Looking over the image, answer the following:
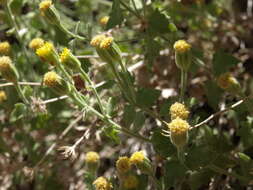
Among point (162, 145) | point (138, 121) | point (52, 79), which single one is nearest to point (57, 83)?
point (52, 79)

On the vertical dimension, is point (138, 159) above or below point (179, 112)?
below

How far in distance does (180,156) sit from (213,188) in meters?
0.44

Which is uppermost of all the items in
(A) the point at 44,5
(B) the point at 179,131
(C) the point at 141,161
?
(A) the point at 44,5

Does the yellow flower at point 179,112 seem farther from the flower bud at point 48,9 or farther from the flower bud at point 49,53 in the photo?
the flower bud at point 48,9

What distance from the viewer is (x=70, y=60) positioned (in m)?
1.54

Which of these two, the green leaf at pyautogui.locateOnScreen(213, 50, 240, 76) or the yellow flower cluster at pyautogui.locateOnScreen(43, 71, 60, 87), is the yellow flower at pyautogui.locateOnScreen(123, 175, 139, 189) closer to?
the yellow flower cluster at pyautogui.locateOnScreen(43, 71, 60, 87)

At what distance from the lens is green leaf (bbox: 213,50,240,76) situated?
5.84 feet

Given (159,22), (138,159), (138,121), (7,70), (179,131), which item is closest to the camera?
(179,131)

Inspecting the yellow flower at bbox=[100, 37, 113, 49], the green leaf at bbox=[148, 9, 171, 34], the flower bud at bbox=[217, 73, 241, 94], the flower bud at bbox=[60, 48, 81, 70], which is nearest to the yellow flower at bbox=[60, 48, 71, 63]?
the flower bud at bbox=[60, 48, 81, 70]

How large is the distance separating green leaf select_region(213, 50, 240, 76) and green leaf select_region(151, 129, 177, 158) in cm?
40

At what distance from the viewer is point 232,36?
272 centimetres

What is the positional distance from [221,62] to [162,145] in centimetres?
47

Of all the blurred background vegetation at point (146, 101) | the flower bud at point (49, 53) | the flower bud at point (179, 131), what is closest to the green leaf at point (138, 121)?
the blurred background vegetation at point (146, 101)

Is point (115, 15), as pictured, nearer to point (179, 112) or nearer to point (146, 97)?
point (146, 97)
